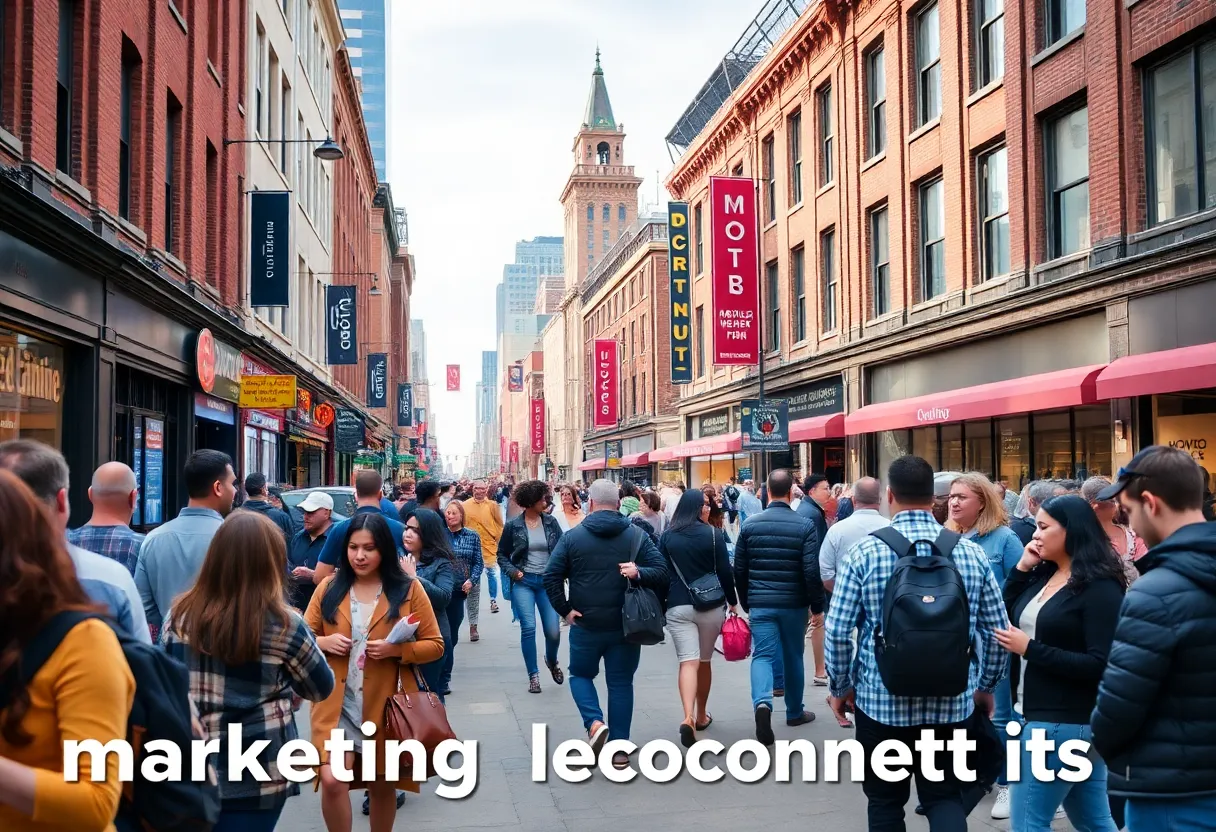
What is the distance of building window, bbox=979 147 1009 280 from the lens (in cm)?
2012

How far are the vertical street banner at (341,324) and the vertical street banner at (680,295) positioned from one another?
11.4 metres

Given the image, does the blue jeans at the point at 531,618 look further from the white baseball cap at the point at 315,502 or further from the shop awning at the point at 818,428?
the shop awning at the point at 818,428

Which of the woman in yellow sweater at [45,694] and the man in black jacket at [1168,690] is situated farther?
the man in black jacket at [1168,690]

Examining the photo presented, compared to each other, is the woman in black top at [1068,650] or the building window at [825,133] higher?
the building window at [825,133]

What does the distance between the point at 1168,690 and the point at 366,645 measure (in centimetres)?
354

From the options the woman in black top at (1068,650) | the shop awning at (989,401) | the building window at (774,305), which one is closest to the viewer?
the woman in black top at (1068,650)

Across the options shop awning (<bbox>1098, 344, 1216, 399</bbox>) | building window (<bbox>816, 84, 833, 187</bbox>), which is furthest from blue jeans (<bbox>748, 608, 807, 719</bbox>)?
building window (<bbox>816, 84, 833, 187</bbox>)

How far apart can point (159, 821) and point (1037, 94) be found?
1900 cm

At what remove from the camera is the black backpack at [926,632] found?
171 inches

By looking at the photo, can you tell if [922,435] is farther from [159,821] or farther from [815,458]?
[159,821]

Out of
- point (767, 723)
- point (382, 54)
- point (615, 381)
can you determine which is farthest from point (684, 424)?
point (382, 54)

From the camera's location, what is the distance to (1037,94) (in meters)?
18.5

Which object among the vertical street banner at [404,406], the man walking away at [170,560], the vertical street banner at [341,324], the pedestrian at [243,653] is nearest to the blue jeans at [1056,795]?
the pedestrian at [243,653]

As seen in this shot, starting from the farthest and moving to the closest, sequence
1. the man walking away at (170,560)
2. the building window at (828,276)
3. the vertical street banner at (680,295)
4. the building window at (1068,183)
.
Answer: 1. the vertical street banner at (680,295)
2. the building window at (828,276)
3. the building window at (1068,183)
4. the man walking away at (170,560)
